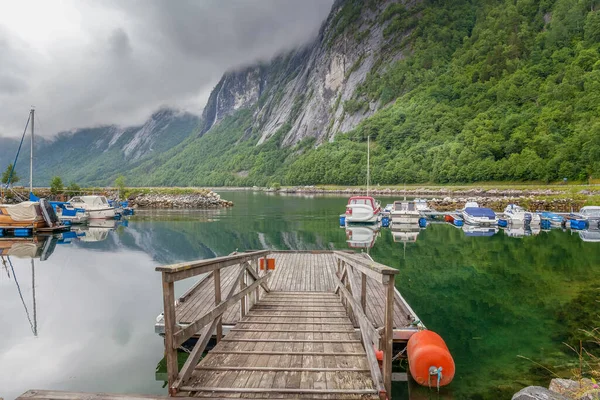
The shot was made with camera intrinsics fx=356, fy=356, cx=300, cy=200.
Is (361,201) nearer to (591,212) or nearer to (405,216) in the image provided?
(405,216)

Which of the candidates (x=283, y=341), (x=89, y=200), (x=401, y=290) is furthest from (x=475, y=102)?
(x=283, y=341)

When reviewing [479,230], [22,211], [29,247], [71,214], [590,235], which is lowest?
[590,235]

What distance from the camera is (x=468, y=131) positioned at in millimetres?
96812

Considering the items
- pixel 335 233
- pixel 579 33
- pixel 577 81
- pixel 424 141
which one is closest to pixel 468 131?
pixel 424 141

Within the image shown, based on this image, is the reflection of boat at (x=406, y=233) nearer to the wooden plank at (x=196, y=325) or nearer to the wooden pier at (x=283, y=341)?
the wooden pier at (x=283, y=341)

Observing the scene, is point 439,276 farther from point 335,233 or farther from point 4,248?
point 4,248

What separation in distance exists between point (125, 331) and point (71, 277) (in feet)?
29.3

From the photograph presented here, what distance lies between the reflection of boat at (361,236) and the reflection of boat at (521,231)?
35.4 ft

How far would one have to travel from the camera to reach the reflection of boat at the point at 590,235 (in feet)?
83.6

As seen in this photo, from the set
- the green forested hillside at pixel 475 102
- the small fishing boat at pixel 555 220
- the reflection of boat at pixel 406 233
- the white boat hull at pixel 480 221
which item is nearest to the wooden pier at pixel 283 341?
the reflection of boat at pixel 406 233

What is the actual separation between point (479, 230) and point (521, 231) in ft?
10.6

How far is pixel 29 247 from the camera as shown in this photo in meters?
24.2

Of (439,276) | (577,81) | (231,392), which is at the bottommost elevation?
(439,276)

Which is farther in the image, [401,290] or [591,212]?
[591,212]
